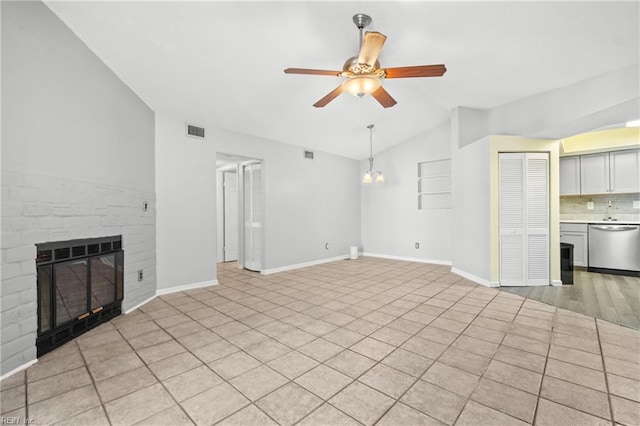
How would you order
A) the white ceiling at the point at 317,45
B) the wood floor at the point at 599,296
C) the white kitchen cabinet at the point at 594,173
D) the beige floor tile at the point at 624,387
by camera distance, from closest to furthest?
the beige floor tile at the point at 624,387
the white ceiling at the point at 317,45
the wood floor at the point at 599,296
the white kitchen cabinet at the point at 594,173

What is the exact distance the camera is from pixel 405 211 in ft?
22.7

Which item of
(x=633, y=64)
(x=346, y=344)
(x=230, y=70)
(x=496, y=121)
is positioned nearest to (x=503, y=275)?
(x=496, y=121)

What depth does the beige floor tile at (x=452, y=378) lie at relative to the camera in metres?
1.86

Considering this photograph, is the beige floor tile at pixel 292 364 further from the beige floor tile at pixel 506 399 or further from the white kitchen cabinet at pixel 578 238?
the white kitchen cabinet at pixel 578 238

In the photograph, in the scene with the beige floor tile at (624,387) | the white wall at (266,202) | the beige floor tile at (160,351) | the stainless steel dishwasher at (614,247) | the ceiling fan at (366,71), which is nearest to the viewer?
the beige floor tile at (624,387)

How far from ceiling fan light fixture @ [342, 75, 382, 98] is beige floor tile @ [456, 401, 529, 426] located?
2635mm

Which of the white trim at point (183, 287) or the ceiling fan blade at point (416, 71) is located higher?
the ceiling fan blade at point (416, 71)

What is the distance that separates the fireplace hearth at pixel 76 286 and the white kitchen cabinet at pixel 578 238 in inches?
304

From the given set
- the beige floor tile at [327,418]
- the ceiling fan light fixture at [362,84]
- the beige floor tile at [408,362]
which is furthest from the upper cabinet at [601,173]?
the beige floor tile at [327,418]

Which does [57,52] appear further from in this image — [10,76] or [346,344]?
[346,344]

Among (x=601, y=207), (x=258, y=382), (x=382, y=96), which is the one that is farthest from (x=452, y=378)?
(x=601, y=207)

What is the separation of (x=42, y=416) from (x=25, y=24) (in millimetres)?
2813

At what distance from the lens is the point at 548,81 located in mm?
3672

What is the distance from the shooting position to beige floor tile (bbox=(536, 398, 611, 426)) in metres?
1.55
